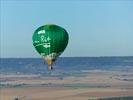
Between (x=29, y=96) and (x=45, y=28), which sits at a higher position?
(x=45, y=28)

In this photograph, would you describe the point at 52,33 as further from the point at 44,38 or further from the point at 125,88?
the point at 125,88

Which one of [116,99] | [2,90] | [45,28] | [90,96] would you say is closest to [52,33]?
[45,28]

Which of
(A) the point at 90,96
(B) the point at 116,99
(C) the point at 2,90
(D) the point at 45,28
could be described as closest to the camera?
(D) the point at 45,28

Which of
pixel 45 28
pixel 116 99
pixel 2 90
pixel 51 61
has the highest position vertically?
pixel 45 28

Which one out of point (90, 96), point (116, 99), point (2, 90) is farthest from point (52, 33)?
point (2, 90)

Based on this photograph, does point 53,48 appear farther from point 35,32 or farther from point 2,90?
point 2,90

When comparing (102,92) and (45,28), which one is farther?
(102,92)

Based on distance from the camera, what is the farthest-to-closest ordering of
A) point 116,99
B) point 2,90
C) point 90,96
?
point 2,90 < point 90,96 < point 116,99
